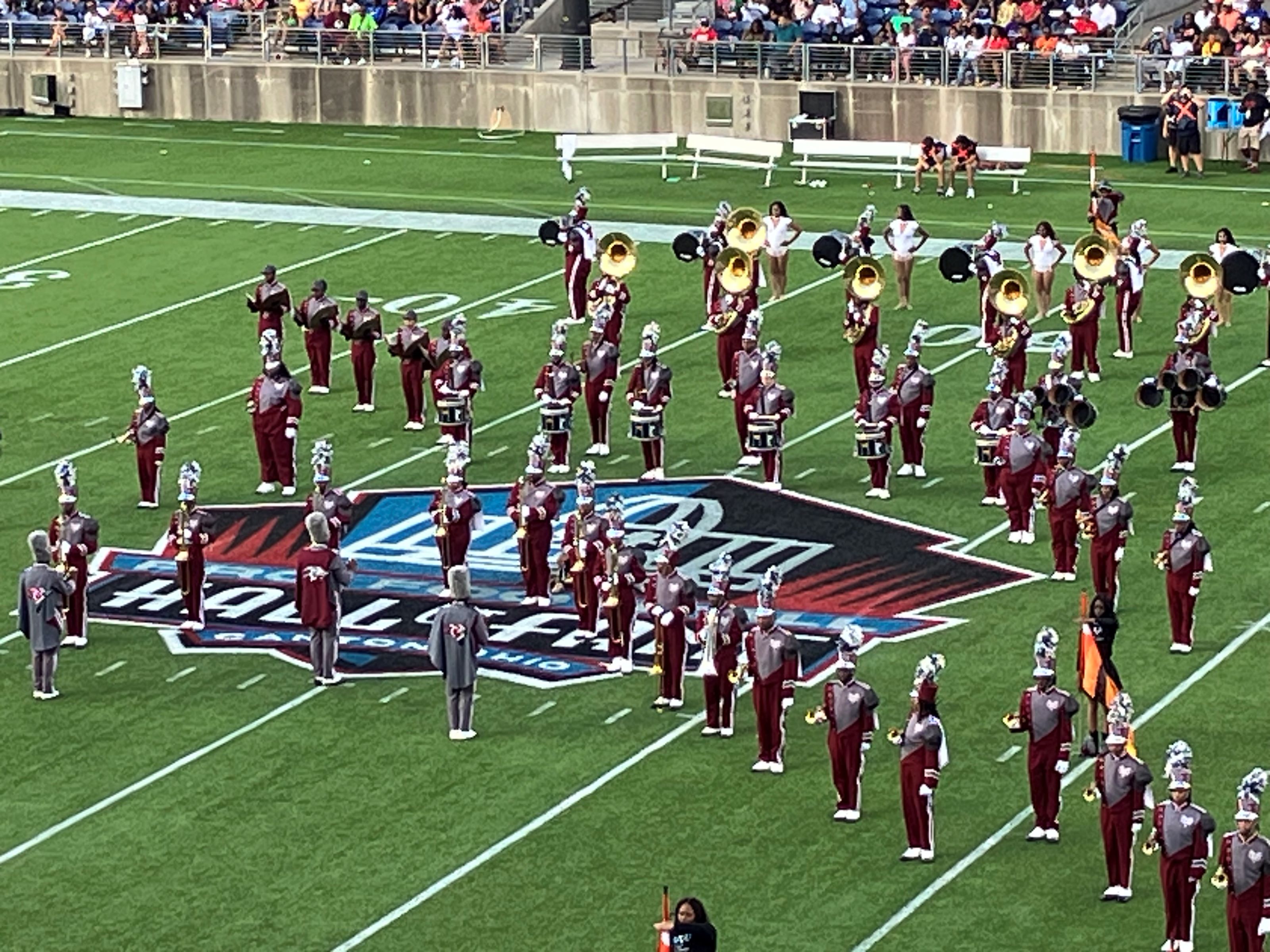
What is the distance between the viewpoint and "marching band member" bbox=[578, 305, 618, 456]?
3180 cm

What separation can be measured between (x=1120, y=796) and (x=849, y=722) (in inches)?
85.6

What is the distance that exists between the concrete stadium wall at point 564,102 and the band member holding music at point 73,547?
24257 mm

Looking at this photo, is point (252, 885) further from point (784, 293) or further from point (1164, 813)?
point (784, 293)

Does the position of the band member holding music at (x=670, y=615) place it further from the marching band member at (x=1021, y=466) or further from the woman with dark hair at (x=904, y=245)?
the woman with dark hair at (x=904, y=245)

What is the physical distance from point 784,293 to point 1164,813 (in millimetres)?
19222

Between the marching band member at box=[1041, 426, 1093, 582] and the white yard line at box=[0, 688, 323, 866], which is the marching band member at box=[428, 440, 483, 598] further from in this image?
the marching band member at box=[1041, 426, 1093, 582]

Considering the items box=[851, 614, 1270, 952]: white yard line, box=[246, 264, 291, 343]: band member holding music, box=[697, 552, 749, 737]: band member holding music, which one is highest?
box=[246, 264, 291, 343]: band member holding music

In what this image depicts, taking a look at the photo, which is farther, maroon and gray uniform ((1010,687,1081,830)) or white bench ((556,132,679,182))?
white bench ((556,132,679,182))

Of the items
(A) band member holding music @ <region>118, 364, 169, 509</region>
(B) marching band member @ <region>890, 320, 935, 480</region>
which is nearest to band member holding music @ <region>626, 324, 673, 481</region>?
(B) marching band member @ <region>890, 320, 935, 480</region>

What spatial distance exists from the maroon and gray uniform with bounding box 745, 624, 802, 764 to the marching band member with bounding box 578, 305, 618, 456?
855 centimetres

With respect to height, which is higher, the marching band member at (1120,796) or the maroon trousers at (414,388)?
the maroon trousers at (414,388)

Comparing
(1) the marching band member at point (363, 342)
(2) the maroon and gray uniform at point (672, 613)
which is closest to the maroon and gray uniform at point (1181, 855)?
(2) the maroon and gray uniform at point (672, 613)

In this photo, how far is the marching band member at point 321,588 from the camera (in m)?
25.1

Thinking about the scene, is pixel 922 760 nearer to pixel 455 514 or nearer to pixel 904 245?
pixel 455 514
